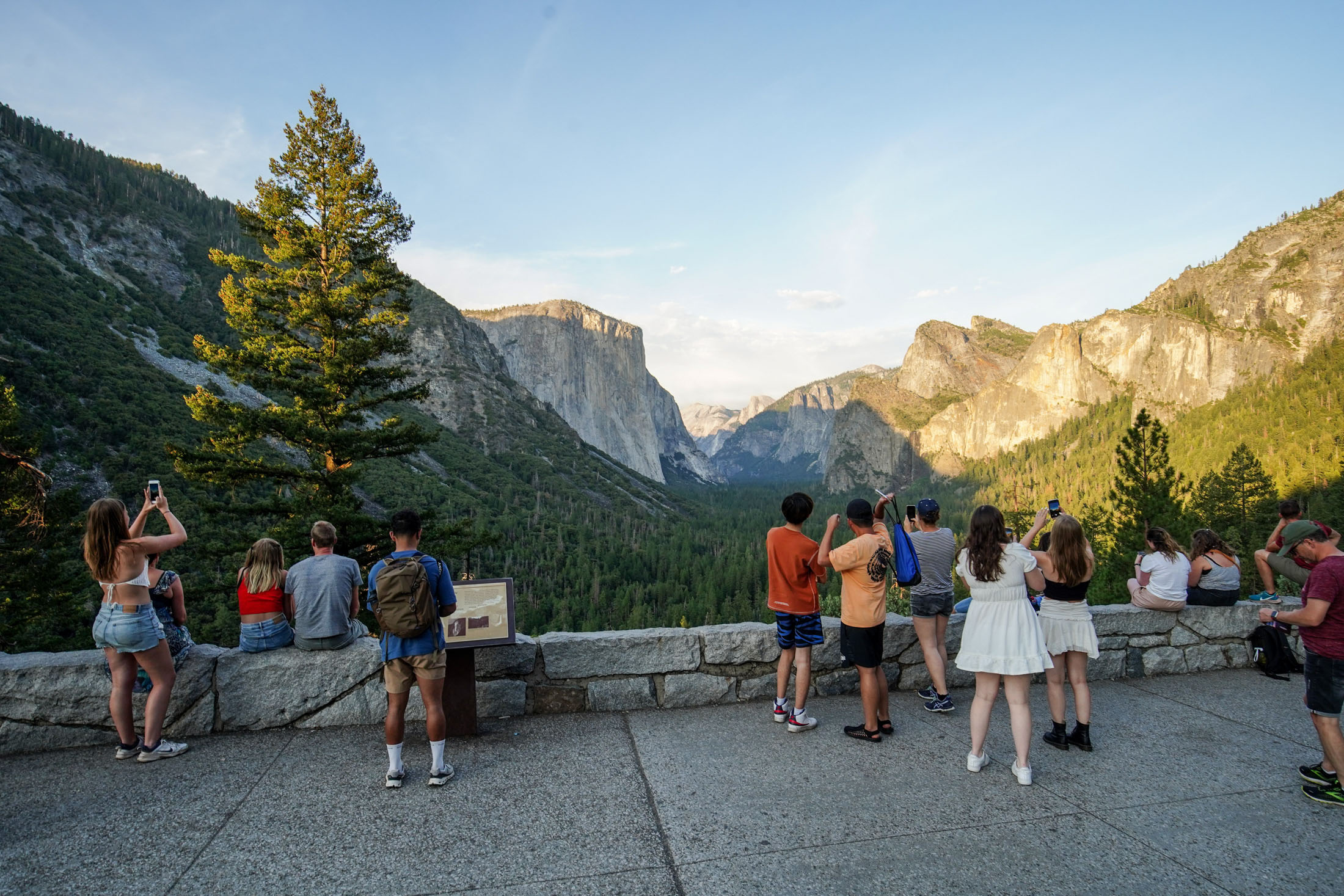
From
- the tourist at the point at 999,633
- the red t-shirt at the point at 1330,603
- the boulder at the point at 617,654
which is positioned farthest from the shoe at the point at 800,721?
the red t-shirt at the point at 1330,603

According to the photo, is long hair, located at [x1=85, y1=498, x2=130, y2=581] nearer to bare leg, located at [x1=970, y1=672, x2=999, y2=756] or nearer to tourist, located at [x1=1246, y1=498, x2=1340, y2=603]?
bare leg, located at [x1=970, y1=672, x2=999, y2=756]

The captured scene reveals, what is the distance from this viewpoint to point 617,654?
6.15 meters

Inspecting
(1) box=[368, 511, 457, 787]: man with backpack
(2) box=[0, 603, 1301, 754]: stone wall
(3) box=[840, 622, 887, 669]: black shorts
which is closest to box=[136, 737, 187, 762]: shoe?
(2) box=[0, 603, 1301, 754]: stone wall

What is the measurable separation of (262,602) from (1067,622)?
7156 millimetres

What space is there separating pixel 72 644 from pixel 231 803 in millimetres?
32199

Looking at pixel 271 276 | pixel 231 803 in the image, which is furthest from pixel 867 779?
pixel 271 276

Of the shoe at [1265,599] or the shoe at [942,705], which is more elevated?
the shoe at [1265,599]

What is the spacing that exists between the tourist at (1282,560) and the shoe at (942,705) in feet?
9.27

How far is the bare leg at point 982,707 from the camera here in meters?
4.71

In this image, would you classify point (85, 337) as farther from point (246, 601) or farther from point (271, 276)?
point (246, 601)

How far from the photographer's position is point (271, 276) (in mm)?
16812

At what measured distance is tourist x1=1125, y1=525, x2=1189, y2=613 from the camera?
7277 mm

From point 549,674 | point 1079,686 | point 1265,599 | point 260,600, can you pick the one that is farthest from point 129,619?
point 1265,599

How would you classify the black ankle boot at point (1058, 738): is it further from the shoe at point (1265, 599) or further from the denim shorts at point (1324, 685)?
the shoe at point (1265, 599)
